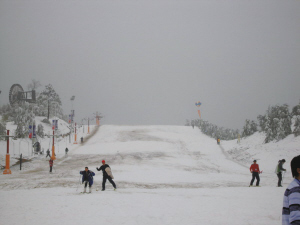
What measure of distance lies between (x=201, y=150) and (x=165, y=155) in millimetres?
8350

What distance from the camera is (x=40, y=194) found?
14.0 metres

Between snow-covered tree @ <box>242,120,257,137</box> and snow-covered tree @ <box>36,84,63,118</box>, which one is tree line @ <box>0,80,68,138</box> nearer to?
snow-covered tree @ <box>36,84,63,118</box>

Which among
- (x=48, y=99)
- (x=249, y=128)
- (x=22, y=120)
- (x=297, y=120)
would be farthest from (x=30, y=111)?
(x=297, y=120)

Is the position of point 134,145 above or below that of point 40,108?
below

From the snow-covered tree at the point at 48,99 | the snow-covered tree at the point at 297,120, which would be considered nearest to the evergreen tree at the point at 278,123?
the snow-covered tree at the point at 297,120

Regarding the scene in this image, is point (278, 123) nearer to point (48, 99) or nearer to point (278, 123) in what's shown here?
point (278, 123)

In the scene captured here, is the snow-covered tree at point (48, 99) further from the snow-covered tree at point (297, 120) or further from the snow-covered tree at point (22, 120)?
the snow-covered tree at point (297, 120)

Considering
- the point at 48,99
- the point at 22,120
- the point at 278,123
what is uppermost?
the point at 48,99

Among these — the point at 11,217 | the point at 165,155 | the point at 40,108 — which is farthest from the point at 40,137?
the point at 11,217

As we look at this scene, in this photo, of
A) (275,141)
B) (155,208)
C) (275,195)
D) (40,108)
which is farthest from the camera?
(40,108)

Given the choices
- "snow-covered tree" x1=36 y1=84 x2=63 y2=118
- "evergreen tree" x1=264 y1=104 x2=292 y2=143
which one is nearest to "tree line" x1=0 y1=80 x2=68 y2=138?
"snow-covered tree" x1=36 y1=84 x2=63 y2=118

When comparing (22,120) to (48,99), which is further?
(48,99)

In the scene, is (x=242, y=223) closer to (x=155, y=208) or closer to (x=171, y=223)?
(x=171, y=223)

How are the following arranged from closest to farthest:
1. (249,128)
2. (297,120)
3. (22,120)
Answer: (297,120) → (249,128) → (22,120)
